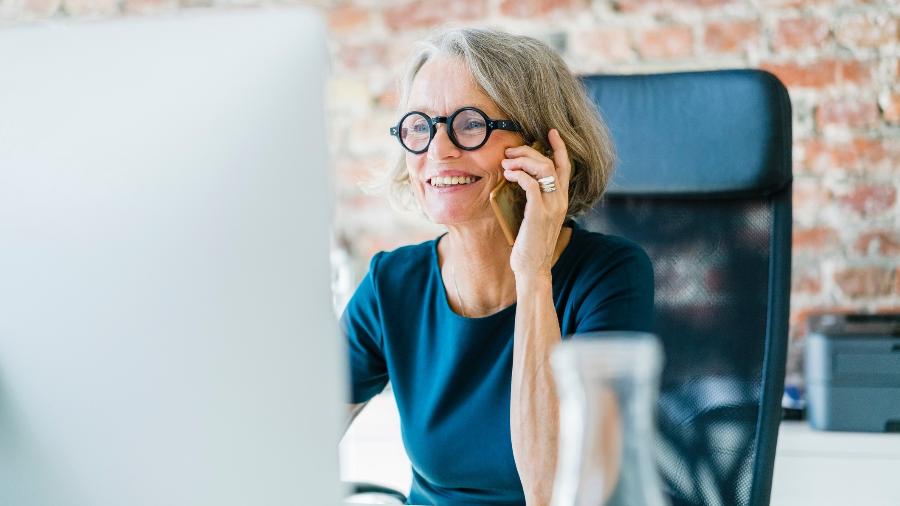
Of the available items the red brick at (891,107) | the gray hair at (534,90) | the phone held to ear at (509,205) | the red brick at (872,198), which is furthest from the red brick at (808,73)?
the phone held to ear at (509,205)

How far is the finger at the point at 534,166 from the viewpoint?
4.45 ft

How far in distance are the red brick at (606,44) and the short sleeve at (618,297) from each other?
1.03 m

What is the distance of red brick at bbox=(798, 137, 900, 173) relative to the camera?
7.14ft

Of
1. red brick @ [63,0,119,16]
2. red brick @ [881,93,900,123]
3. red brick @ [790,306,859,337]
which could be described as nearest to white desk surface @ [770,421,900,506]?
red brick @ [790,306,859,337]

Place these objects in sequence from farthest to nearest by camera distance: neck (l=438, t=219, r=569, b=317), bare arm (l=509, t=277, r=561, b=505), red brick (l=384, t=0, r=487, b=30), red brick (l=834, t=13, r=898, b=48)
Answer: red brick (l=384, t=0, r=487, b=30) → red brick (l=834, t=13, r=898, b=48) → neck (l=438, t=219, r=569, b=317) → bare arm (l=509, t=277, r=561, b=505)

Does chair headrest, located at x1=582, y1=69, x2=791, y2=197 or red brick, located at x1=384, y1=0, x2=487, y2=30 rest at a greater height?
red brick, located at x1=384, y1=0, x2=487, y2=30

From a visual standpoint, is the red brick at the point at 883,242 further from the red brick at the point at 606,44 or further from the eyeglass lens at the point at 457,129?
the eyeglass lens at the point at 457,129

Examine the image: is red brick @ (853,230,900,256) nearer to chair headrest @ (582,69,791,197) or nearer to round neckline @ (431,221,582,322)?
chair headrest @ (582,69,791,197)

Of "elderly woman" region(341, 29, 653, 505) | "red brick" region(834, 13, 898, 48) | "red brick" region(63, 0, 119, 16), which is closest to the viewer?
"elderly woman" region(341, 29, 653, 505)

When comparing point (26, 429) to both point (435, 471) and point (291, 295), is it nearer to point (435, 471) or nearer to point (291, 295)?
point (291, 295)

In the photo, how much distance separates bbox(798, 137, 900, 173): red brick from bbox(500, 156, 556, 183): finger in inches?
43.1

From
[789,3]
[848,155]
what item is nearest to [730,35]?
[789,3]

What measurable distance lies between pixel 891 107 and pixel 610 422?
1.91 m

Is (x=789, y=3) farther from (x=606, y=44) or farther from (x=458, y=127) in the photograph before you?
(x=458, y=127)
